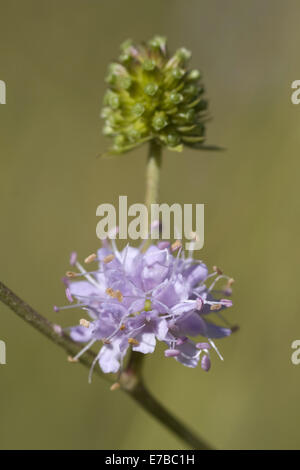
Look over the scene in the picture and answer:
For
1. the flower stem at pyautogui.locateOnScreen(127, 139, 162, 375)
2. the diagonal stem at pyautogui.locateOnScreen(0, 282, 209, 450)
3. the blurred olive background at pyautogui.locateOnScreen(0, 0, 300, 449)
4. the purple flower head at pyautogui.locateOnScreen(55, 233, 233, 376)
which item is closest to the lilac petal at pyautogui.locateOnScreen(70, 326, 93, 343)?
the purple flower head at pyautogui.locateOnScreen(55, 233, 233, 376)

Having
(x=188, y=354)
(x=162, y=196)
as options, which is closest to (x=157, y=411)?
(x=188, y=354)

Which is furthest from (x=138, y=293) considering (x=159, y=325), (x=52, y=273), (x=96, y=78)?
(x=96, y=78)

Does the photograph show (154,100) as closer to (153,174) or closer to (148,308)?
(153,174)

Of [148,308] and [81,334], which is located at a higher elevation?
[148,308]

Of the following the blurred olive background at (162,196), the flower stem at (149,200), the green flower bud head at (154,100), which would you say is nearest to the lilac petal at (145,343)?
the flower stem at (149,200)

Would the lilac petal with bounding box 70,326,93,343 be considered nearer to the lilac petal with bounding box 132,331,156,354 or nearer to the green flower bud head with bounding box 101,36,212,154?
the lilac petal with bounding box 132,331,156,354
